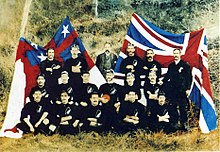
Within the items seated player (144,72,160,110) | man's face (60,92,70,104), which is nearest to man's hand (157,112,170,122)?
seated player (144,72,160,110)

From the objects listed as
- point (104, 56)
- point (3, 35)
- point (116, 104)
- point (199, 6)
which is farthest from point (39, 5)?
point (199, 6)

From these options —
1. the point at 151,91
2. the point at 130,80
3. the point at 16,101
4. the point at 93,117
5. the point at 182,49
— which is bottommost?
the point at 93,117

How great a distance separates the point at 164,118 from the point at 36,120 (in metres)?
1.52

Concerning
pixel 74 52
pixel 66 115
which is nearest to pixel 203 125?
pixel 66 115

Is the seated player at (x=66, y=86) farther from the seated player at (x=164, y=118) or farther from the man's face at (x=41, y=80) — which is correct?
the seated player at (x=164, y=118)

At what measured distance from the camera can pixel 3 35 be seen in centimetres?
677

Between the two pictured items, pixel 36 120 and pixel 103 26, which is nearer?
pixel 36 120

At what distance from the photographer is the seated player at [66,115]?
673 cm

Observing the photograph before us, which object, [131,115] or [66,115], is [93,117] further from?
[131,115]

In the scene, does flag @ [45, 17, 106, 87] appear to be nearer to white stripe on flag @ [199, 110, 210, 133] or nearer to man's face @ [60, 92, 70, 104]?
man's face @ [60, 92, 70, 104]

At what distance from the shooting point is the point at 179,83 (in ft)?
22.3

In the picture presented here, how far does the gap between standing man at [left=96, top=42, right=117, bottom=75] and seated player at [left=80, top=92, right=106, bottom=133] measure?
14.7 inches

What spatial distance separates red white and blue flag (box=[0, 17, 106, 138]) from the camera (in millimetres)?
6734

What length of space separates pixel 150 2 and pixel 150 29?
333mm
